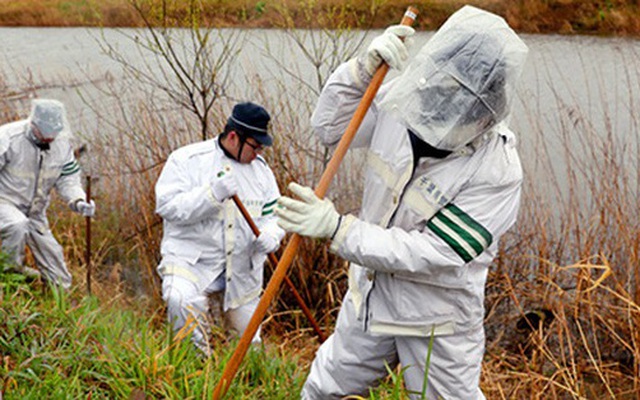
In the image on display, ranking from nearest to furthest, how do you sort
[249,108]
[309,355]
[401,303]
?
[401,303], [249,108], [309,355]

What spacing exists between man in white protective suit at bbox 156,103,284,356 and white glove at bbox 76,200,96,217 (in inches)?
48.7

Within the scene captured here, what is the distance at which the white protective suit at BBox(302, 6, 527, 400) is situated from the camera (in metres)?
2.45

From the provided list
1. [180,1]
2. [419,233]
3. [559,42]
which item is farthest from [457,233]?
[559,42]

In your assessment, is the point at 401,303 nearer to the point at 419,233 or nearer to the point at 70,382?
the point at 419,233

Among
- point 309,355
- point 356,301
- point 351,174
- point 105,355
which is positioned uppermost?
point 356,301

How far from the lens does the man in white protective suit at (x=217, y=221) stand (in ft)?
13.6

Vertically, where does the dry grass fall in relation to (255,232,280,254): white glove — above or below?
below

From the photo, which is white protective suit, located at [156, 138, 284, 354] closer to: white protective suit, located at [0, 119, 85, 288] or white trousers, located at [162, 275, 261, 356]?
white trousers, located at [162, 275, 261, 356]

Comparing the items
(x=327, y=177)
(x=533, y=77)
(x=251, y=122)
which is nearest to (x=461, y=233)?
(x=327, y=177)

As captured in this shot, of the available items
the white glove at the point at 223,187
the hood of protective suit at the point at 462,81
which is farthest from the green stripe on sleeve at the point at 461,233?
the white glove at the point at 223,187

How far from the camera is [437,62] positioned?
247 centimetres

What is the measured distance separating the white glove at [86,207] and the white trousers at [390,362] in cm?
292

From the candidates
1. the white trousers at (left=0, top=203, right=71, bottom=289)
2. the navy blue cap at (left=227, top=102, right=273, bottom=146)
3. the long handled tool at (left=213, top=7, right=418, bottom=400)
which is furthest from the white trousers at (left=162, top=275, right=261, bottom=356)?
the white trousers at (left=0, top=203, right=71, bottom=289)

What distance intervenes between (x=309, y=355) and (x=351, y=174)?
1.85 m
